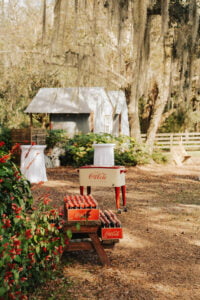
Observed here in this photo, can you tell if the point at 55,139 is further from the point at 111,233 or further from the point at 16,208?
the point at 16,208

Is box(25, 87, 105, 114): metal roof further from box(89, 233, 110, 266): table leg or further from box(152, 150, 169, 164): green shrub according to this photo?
box(89, 233, 110, 266): table leg

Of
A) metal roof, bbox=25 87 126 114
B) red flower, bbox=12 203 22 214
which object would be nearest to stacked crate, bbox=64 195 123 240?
red flower, bbox=12 203 22 214

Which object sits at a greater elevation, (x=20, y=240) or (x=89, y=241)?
(x=20, y=240)

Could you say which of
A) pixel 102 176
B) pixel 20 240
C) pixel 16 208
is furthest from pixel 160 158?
pixel 20 240

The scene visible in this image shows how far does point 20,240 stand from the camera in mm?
2740

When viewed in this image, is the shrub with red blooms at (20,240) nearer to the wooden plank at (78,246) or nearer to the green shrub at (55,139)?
the wooden plank at (78,246)

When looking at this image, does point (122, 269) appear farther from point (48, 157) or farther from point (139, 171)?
point (48, 157)

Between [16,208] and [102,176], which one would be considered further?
[102,176]

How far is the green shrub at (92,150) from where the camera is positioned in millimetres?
13242

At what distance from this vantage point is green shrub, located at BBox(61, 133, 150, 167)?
1324 cm

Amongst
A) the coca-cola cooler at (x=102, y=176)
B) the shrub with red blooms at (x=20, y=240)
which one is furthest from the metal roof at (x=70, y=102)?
the shrub with red blooms at (x=20, y=240)

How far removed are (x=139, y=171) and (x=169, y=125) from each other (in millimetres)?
13777

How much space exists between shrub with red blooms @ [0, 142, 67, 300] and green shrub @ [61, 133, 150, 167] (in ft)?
31.6

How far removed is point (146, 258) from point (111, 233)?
69 cm
